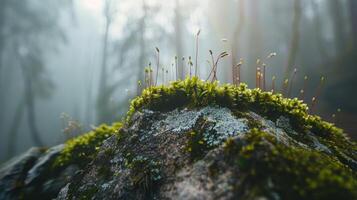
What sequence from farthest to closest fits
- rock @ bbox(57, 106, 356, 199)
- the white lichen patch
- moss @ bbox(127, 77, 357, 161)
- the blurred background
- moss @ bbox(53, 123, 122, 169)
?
the blurred background, moss @ bbox(53, 123, 122, 169), moss @ bbox(127, 77, 357, 161), the white lichen patch, rock @ bbox(57, 106, 356, 199)

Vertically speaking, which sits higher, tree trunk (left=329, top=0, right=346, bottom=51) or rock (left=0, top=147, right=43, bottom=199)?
tree trunk (left=329, top=0, right=346, bottom=51)

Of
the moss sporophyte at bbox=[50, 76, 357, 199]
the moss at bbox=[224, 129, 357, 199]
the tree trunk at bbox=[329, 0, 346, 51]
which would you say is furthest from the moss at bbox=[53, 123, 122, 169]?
the tree trunk at bbox=[329, 0, 346, 51]

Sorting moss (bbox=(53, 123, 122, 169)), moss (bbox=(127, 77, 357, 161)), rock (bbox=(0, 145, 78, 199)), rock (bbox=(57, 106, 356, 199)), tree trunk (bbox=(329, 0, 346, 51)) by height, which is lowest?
rock (bbox=(0, 145, 78, 199))

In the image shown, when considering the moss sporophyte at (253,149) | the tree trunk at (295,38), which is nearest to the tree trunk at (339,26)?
the tree trunk at (295,38)

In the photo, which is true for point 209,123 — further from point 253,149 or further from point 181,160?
point 253,149

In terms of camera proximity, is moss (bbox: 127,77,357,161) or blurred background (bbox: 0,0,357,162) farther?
blurred background (bbox: 0,0,357,162)

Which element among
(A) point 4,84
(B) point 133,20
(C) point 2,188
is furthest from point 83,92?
(C) point 2,188

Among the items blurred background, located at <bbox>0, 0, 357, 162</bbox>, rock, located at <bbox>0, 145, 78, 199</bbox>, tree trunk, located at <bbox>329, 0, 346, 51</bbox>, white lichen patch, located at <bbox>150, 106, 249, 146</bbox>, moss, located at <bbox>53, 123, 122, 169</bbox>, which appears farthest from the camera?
tree trunk, located at <bbox>329, 0, 346, 51</bbox>

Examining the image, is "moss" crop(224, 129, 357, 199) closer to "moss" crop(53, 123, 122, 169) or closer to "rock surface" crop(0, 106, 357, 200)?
"rock surface" crop(0, 106, 357, 200)
